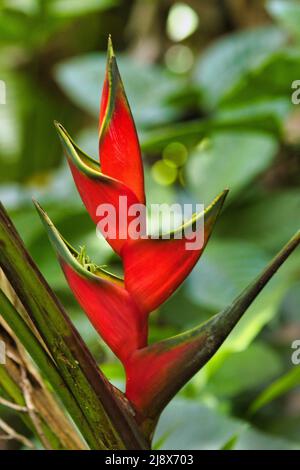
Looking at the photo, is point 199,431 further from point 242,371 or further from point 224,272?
point 224,272

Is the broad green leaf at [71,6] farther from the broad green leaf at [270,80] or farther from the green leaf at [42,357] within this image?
the green leaf at [42,357]

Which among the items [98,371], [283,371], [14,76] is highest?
[14,76]

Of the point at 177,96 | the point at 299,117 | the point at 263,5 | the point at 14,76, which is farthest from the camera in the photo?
the point at 14,76

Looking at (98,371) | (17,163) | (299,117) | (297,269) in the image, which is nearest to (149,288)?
(98,371)

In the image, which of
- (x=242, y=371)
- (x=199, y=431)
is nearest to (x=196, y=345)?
(x=199, y=431)

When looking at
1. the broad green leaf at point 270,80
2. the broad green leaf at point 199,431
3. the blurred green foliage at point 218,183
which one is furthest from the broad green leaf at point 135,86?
the broad green leaf at point 199,431

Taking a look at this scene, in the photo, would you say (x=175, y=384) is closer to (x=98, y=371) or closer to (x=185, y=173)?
(x=98, y=371)

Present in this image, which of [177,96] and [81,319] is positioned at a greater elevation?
[177,96]

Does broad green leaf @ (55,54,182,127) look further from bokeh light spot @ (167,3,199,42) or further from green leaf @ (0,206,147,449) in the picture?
green leaf @ (0,206,147,449)
